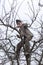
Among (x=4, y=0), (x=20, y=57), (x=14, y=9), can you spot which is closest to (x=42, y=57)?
(x=20, y=57)

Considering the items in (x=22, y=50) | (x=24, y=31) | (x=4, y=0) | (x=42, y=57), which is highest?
(x=4, y=0)

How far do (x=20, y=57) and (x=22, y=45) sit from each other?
1.10 m

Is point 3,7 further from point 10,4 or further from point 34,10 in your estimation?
point 34,10

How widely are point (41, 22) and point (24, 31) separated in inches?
98.7

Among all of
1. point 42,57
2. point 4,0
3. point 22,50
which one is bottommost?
point 42,57

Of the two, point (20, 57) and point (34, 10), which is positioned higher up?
point (34, 10)

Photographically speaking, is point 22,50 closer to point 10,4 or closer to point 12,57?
point 12,57

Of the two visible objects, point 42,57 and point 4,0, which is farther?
point 4,0

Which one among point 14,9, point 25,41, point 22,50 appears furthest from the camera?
point 14,9

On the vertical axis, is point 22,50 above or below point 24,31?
below

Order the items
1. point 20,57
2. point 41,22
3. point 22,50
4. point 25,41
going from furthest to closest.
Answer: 1. point 41,22
2. point 20,57
3. point 22,50
4. point 25,41

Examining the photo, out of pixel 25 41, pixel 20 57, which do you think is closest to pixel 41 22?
pixel 20 57

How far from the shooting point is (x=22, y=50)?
799 centimetres

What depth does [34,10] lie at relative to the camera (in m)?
9.73
